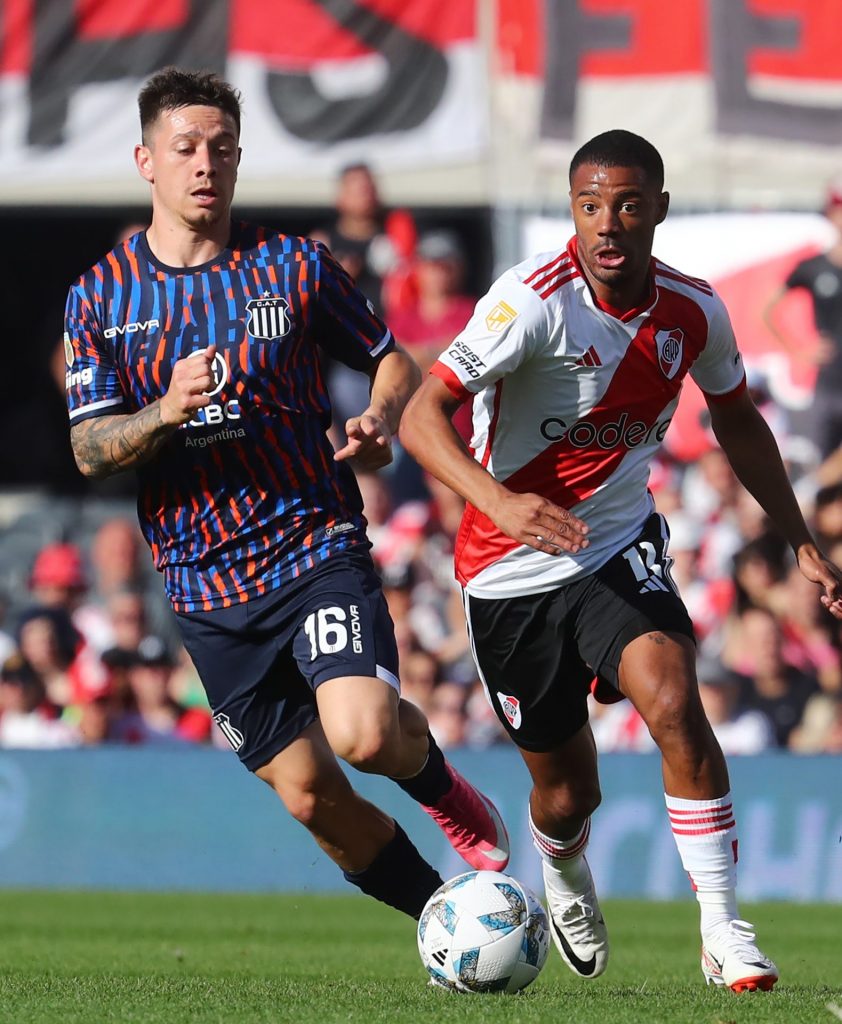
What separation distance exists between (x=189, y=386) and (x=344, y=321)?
3.27 feet

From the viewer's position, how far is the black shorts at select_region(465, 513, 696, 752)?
5852 millimetres

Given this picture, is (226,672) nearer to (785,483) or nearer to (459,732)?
(785,483)

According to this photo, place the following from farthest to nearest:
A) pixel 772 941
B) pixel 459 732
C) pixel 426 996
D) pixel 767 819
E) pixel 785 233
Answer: pixel 785 233
pixel 459 732
pixel 767 819
pixel 772 941
pixel 426 996

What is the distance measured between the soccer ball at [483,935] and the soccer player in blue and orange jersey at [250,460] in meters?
0.49

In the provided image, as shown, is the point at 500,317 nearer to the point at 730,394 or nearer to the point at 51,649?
the point at 730,394

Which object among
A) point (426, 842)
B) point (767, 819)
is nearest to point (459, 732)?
point (426, 842)

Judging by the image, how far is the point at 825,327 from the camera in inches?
581

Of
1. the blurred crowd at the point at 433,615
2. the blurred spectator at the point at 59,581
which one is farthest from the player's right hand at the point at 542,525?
the blurred spectator at the point at 59,581

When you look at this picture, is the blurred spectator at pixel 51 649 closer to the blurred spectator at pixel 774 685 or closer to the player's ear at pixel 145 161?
the blurred spectator at pixel 774 685

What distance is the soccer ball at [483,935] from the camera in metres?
5.64

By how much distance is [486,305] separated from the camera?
5762 mm

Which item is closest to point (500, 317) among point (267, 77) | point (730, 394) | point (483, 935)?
point (730, 394)

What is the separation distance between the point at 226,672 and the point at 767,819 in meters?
6.57

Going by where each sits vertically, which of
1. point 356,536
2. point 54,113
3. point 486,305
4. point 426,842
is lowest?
point 426,842
